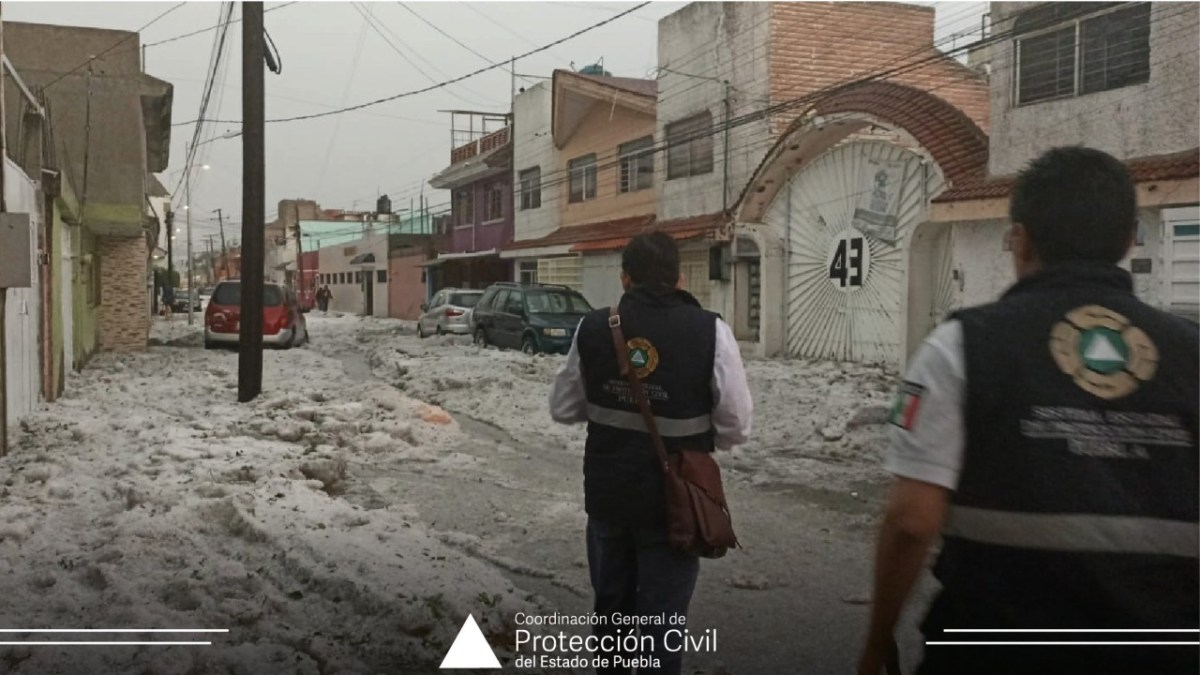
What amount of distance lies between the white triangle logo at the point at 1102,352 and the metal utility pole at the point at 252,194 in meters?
10.5

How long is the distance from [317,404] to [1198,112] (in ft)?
31.0

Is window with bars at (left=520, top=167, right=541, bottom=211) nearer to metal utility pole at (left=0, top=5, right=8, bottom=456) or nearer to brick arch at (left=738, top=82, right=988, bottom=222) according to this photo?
brick arch at (left=738, top=82, right=988, bottom=222)

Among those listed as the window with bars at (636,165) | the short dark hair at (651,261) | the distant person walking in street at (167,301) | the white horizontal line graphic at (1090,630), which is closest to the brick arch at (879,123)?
the window with bars at (636,165)

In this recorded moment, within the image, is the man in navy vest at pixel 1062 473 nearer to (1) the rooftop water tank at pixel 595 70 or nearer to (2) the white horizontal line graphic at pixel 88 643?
(2) the white horizontal line graphic at pixel 88 643

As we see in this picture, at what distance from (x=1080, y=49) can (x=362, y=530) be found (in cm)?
947

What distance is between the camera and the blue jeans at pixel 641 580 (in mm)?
3059

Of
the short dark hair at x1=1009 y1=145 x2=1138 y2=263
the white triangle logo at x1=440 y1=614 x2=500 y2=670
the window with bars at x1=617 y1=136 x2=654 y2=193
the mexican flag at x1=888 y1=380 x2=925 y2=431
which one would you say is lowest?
the white triangle logo at x1=440 y1=614 x2=500 y2=670

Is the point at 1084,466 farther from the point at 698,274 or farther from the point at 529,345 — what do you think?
the point at 698,274

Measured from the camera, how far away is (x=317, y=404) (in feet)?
35.4

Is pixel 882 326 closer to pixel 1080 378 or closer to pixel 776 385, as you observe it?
pixel 776 385

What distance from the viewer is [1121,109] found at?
10227mm

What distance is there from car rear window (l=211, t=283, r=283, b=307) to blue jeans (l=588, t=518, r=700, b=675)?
18.8 metres

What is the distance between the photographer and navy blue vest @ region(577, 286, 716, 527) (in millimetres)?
3059

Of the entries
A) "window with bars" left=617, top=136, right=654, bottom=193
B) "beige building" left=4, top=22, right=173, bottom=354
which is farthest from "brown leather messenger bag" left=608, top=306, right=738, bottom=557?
"window with bars" left=617, top=136, right=654, bottom=193
